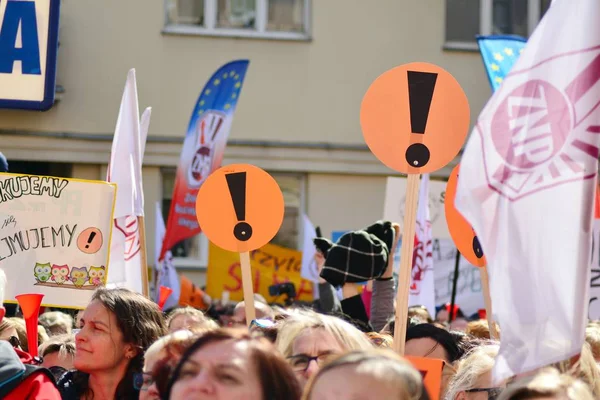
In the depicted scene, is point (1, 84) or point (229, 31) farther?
point (229, 31)

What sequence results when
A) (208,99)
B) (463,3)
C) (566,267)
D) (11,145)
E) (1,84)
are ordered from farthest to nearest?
(463,3) < (11,145) < (208,99) < (1,84) < (566,267)

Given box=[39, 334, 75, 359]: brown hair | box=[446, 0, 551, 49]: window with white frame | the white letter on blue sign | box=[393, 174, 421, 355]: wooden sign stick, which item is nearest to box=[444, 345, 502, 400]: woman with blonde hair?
box=[393, 174, 421, 355]: wooden sign stick

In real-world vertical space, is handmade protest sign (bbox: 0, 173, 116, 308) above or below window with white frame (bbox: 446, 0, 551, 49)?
below

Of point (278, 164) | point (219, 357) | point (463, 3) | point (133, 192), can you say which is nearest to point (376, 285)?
point (133, 192)

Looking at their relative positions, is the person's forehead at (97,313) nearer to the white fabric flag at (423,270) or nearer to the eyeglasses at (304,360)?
the eyeglasses at (304,360)

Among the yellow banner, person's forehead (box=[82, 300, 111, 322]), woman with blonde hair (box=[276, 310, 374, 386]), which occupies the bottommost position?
the yellow banner

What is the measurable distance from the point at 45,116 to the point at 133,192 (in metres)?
8.47

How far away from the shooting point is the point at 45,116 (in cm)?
1460

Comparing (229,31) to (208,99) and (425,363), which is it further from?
(425,363)

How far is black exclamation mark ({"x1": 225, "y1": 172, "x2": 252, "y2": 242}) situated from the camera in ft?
17.9

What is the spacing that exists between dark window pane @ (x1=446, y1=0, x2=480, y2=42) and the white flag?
9338 millimetres

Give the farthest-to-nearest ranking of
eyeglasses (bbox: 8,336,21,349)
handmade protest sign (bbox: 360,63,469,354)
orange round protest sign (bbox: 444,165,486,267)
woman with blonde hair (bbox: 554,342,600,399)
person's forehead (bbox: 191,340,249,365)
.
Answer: orange round protest sign (bbox: 444,165,486,267) → eyeglasses (bbox: 8,336,21,349) → handmade protest sign (bbox: 360,63,469,354) → woman with blonde hair (bbox: 554,342,600,399) → person's forehead (bbox: 191,340,249,365)

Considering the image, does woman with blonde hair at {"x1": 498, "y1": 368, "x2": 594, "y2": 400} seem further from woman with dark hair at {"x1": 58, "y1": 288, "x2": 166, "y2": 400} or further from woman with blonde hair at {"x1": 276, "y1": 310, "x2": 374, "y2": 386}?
woman with dark hair at {"x1": 58, "y1": 288, "x2": 166, "y2": 400}

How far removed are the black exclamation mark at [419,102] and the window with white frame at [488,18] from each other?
36.0 feet
